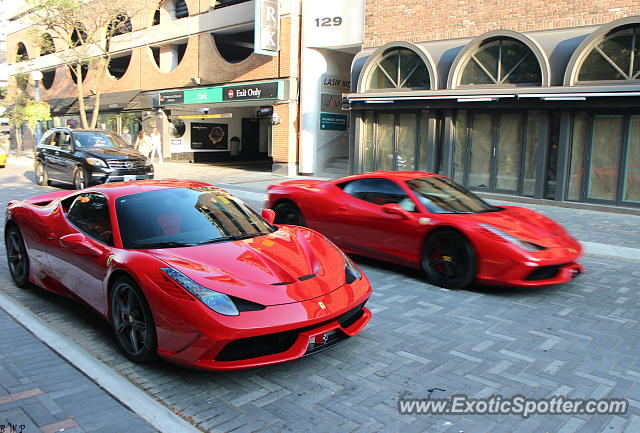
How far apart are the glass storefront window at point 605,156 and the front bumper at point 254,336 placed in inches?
464

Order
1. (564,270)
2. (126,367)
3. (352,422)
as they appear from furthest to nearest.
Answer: (564,270) < (126,367) < (352,422)

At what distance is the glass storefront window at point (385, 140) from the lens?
56.3 ft

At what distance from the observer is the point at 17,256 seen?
6.00 m

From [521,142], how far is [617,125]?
7.68 feet

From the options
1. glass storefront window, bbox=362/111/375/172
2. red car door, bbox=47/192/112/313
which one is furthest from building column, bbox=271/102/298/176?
red car door, bbox=47/192/112/313

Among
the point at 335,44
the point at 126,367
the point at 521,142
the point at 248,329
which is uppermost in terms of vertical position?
the point at 335,44

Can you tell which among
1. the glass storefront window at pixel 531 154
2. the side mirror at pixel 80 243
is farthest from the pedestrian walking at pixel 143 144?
the side mirror at pixel 80 243

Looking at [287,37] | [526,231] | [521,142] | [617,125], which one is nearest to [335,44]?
[287,37]

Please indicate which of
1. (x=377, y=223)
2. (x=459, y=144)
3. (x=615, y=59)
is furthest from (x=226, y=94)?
(x=377, y=223)

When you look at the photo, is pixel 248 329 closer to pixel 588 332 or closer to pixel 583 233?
pixel 588 332

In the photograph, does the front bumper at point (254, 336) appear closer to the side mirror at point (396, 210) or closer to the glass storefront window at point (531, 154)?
the side mirror at point (396, 210)

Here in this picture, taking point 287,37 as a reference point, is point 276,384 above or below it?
below

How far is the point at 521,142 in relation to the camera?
14.5 meters

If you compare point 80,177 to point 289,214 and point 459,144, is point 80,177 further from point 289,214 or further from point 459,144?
point 459,144
